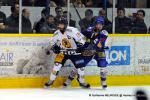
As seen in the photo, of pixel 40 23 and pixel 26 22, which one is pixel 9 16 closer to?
pixel 26 22

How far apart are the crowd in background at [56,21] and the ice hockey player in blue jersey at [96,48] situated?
2.39 ft

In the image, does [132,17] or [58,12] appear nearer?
[58,12]

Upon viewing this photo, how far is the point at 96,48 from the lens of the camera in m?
7.36

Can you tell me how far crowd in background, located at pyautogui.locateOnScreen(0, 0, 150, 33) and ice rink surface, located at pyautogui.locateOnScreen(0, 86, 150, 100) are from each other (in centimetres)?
129

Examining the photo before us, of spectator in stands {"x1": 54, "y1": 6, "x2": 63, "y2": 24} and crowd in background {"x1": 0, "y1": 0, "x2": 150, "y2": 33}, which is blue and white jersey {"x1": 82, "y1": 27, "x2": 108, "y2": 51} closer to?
crowd in background {"x1": 0, "y1": 0, "x2": 150, "y2": 33}

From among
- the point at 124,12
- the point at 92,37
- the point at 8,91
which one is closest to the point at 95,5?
the point at 124,12

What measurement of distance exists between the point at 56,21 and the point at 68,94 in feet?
6.12

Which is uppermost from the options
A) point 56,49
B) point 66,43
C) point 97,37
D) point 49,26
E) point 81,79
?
point 49,26

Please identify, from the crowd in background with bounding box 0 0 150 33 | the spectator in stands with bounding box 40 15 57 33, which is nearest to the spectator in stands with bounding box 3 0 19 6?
the crowd in background with bounding box 0 0 150 33

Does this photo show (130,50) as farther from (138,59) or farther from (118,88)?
(118,88)

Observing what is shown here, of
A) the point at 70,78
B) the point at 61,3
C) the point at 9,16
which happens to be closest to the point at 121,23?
the point at 61,3

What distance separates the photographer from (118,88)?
299 inches

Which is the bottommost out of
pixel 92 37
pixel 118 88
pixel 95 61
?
pixel 118 88

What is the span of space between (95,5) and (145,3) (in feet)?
4.31
